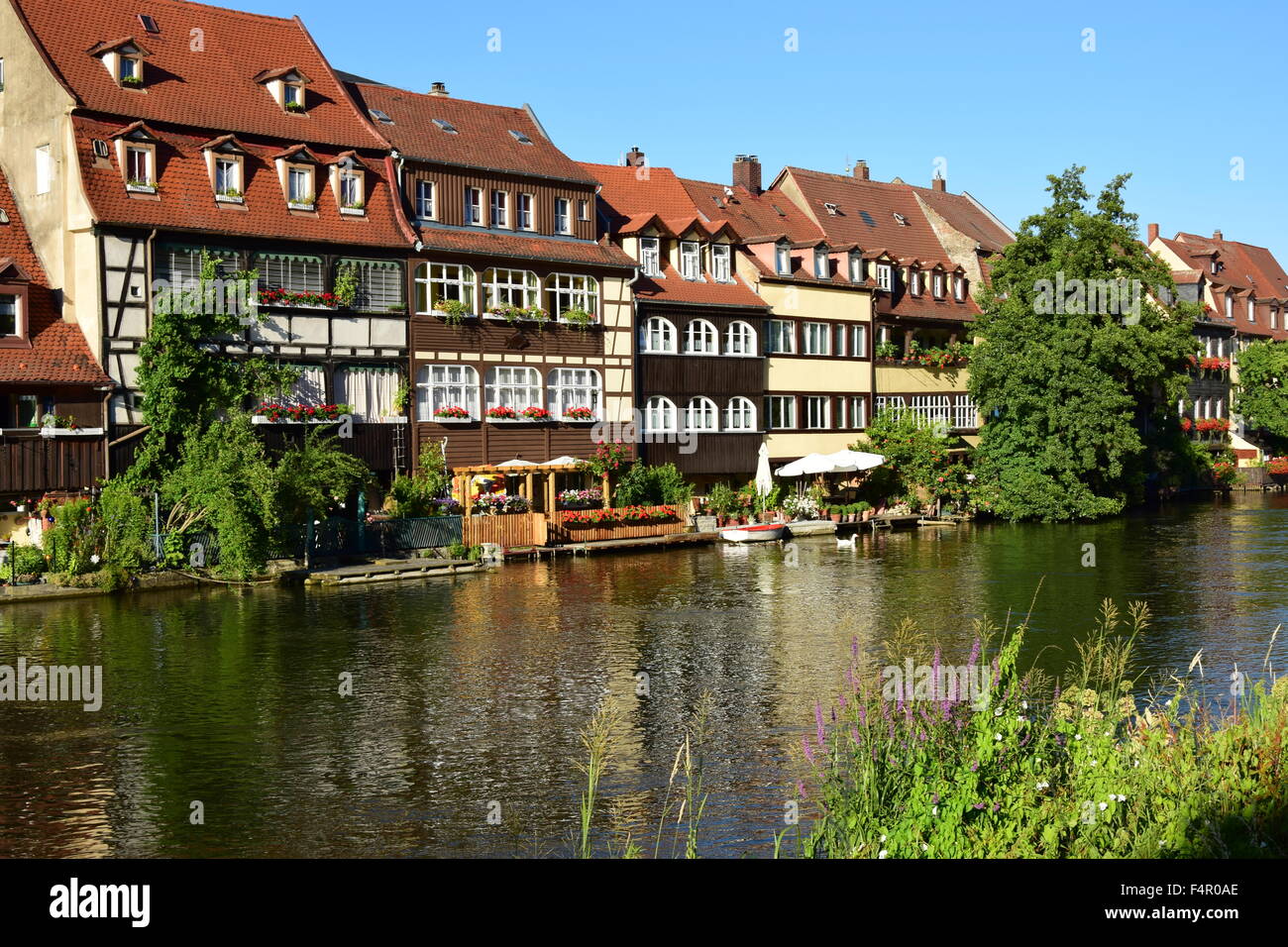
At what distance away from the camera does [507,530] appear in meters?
42.2

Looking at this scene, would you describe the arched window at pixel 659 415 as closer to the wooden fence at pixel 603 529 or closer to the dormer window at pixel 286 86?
the wooden fence at pixel 603 529

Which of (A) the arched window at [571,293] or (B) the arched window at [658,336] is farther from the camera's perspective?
(B) the arched window at [658,336]

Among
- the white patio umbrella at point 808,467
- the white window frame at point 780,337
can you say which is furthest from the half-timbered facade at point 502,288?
the white window frame at point 780,337

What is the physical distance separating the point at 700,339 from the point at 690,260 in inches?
124

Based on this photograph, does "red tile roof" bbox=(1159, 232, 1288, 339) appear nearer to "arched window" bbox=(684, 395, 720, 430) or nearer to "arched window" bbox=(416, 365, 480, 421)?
"arched window" bbox=(684, 395, 720, 430)

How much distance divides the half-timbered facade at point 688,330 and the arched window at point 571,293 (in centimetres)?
236

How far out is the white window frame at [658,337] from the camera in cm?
5016

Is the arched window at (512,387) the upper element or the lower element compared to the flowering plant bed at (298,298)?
lower

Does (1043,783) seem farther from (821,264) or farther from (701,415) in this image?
(821,264)

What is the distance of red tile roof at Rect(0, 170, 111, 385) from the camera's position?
34969 mm

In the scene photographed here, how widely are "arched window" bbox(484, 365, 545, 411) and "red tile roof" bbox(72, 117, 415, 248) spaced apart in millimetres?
5185

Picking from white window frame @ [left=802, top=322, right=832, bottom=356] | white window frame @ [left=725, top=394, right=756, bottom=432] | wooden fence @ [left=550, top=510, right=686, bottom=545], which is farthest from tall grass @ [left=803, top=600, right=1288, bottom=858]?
white window frame @ [left=802, top=322, right=832, bottom=356]

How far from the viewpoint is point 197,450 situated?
114ft
